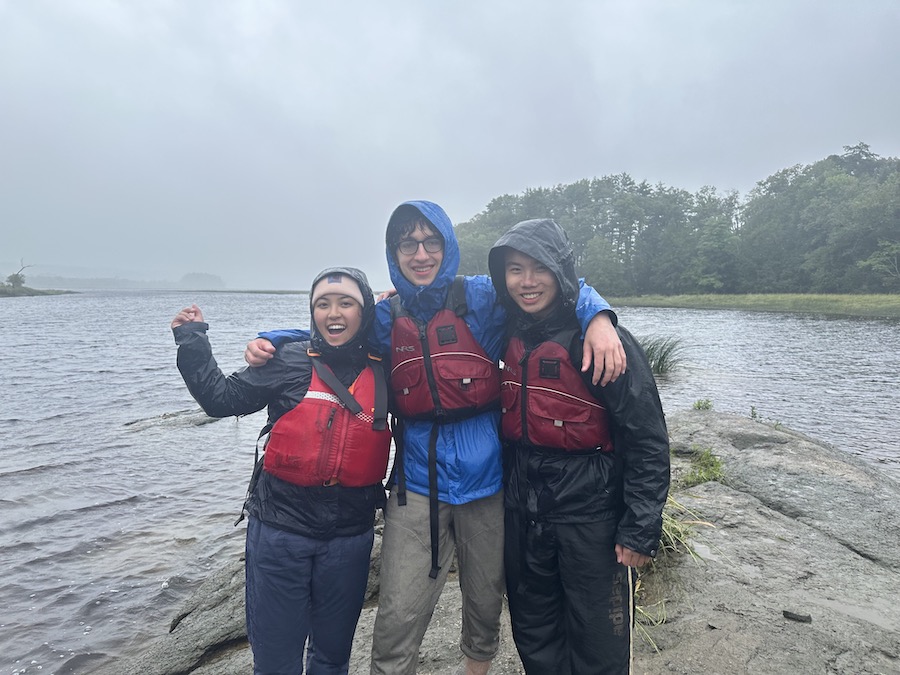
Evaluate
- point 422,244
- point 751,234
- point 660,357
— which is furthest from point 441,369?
→ point 751,234

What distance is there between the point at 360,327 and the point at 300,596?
1576 mm

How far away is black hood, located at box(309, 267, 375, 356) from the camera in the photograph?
10.6 feet

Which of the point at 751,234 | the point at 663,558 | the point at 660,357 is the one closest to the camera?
the point at 663,558

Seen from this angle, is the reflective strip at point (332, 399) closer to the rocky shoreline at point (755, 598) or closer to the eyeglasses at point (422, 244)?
the eyeglasses at point (422, 244)

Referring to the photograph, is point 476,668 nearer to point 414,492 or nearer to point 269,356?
point 414,492

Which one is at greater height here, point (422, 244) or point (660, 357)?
point (422, 244)

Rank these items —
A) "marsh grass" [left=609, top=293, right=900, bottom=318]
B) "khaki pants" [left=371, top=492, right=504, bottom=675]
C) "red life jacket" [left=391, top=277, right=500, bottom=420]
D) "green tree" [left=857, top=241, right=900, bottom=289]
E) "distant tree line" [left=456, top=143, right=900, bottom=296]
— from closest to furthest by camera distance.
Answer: "khaki pants" [left=371, top=492, right=504, bottom=675] → "red life jacket" [left=391, top=277, right=500, bottom=420] → "marsh grass" [left=609, top=293, right=900, bottom=318] → "green tree" [left=857, top=241, right=900, bottom=289] → "distant tree line" [left=456, top=143, right=900, bottom=296]

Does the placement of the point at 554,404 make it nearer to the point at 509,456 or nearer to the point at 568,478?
the point at 568,478

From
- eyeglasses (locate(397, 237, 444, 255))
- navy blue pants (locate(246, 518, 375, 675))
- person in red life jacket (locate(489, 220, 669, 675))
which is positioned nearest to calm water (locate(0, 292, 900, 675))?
navy blue pants (locate(246, 518, 375, 675))

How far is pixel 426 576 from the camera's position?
3064 mm

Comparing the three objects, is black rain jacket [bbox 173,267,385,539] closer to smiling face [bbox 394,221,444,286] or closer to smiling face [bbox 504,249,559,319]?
smiling face [bbox 394,221,444,286]

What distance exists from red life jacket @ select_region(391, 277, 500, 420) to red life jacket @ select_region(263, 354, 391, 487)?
0.23 metres

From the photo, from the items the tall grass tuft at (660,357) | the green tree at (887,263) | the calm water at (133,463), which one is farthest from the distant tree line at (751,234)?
the tall grass tuft at (660,357)

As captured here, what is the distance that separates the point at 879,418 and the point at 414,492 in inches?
535
